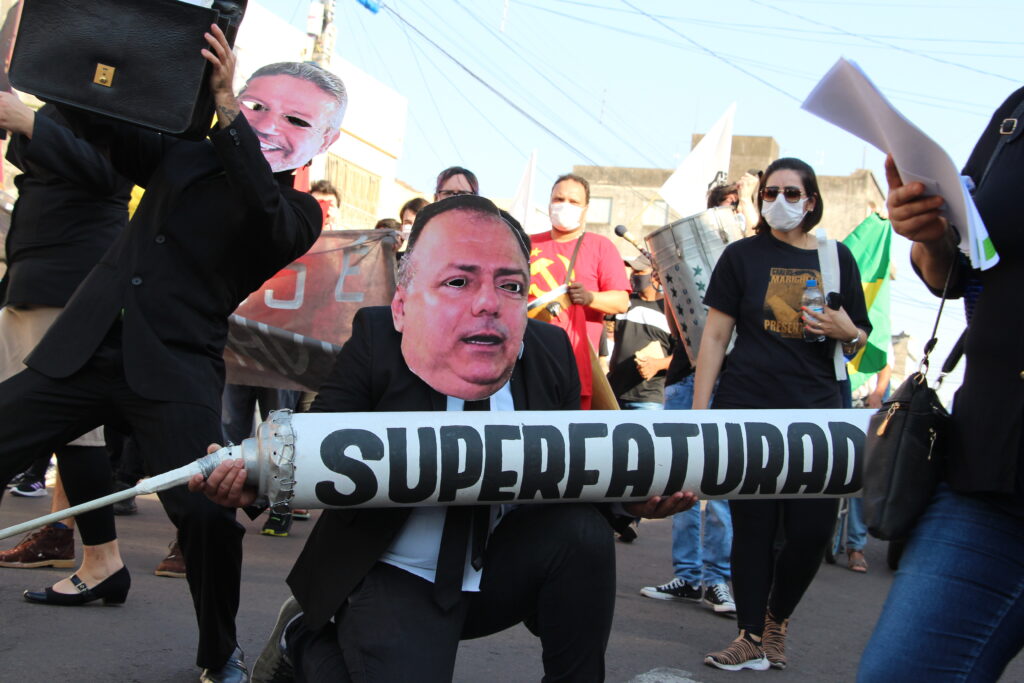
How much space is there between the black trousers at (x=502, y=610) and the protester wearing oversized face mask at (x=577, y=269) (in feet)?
9.03

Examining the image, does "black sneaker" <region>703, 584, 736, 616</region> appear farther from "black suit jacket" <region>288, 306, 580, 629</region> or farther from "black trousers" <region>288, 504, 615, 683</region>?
"black suit jacket" <region>288, 306, 580, 629</region>

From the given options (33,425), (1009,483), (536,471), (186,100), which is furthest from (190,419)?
(1009,483)

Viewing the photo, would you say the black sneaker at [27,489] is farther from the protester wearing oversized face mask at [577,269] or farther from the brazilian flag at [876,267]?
the brazilian flag at [876,267]

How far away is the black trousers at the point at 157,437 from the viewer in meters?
3.55

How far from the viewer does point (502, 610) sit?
3.19 metres

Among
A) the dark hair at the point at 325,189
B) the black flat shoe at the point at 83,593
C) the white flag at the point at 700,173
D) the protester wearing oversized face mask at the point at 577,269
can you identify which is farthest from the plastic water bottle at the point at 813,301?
the dark hair at the point at 325,189

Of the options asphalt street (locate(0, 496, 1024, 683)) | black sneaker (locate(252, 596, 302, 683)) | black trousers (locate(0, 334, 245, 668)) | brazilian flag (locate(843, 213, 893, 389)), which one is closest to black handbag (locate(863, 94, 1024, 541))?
black sneaker (locate(252, 596, 302, 683))

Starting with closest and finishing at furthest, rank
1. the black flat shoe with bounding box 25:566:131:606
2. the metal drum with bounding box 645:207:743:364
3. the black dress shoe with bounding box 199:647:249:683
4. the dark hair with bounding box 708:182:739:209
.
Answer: the black dress shoe with bounding box 199:647:249:683
the black flat shoe with bounding box 25:566:131:606
the metal drum with bounding box 645:207:743:364
the dark hair with bounding box 708:182:739:209

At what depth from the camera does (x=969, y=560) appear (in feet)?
7.74

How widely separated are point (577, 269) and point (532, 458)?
330 cm

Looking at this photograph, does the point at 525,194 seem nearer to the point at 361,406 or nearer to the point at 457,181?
the point at 457,181

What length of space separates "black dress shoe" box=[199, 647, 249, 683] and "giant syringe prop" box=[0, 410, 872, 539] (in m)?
1.00

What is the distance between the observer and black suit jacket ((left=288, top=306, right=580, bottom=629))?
3.06 meters

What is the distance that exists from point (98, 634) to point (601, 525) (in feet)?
7.21
